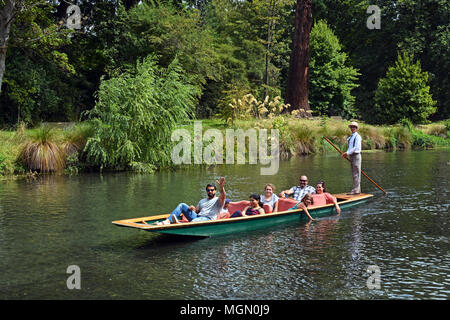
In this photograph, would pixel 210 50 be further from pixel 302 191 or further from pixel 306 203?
pixel 306 203

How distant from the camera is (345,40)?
187 feet

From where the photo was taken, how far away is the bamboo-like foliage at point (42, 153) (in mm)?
20203

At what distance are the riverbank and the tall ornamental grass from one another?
22.4 inches

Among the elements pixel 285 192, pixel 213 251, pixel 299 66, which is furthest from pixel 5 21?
pixel 299 66

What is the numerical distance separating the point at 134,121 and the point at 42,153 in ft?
11.8

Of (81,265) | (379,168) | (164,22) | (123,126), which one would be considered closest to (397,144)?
(379,168)

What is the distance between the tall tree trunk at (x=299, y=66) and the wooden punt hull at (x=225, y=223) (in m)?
22.2

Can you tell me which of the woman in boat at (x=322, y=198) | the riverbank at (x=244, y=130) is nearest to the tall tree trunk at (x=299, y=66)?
the riverbank at (x=244, y=130)

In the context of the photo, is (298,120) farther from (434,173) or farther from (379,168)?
(434,173)

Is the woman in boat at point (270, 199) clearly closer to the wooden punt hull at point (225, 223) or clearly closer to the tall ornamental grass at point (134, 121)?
the wooden punt hull at point (225, 223)

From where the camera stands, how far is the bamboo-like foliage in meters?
20.2

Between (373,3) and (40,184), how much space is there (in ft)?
146

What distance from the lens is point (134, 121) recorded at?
2075 centimetres

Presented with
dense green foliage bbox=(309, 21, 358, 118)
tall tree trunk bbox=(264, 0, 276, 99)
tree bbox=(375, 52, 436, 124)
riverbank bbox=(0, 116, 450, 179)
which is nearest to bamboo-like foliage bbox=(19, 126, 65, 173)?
riverbank bbox=(0, 116, 450, 179)
